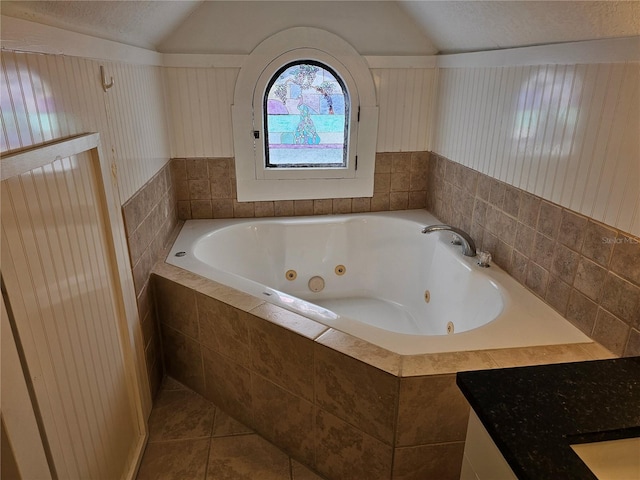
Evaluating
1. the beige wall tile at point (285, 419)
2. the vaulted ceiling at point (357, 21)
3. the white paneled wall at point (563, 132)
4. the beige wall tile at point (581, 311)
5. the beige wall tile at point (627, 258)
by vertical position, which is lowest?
the beige wall tile at point (285, 419)

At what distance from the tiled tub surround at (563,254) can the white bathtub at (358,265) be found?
0.16m

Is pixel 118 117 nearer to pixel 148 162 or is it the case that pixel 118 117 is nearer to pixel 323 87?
pixel 148 162

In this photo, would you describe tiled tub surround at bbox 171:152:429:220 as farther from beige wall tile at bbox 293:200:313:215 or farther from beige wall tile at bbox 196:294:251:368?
beige wall tile at bbox 196:294:251:368

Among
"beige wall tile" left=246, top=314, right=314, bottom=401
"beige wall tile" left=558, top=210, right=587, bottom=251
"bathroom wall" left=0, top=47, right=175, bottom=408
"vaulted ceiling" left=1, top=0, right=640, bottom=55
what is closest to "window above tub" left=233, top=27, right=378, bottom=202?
"vaulted ceiling" left=1, top=0, right=640, bottom=55

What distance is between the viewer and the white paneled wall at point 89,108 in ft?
3.26

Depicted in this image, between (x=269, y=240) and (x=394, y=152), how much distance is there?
102 cm

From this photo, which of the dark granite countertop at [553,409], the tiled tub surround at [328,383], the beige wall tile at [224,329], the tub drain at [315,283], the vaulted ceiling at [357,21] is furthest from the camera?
the tub drain at [315,283]

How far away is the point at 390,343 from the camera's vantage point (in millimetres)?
1528

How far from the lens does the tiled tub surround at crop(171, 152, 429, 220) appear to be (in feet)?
9.09

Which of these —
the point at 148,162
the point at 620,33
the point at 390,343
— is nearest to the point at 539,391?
the point at 390,343

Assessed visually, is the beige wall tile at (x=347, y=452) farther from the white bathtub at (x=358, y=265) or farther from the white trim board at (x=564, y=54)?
the white trim board at (x=564, y=54)

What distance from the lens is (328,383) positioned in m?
1.55

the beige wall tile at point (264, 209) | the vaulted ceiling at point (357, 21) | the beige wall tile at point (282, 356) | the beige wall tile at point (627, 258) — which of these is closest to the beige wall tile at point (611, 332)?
the beige wall tile at point (627, 258)

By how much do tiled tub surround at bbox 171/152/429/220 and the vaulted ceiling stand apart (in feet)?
2.21
